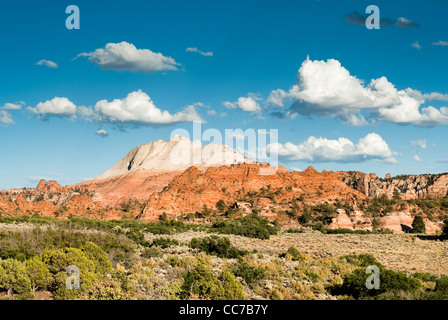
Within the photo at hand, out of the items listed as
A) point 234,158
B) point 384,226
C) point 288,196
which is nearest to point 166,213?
point 288,196

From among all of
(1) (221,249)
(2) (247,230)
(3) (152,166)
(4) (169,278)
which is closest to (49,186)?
(3) (152,166)

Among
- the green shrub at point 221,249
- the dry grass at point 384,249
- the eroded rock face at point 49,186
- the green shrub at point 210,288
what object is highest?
the eroded rock face at point 49,186

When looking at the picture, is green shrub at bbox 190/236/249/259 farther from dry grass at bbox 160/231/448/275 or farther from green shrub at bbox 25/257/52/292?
green shrub at bbox 25/257/52/292

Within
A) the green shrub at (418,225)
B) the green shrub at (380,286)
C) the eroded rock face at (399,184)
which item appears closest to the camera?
the green shrub at (380,286)

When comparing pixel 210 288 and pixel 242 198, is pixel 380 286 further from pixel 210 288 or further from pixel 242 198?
pixel 242 198

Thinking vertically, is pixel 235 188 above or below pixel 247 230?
above

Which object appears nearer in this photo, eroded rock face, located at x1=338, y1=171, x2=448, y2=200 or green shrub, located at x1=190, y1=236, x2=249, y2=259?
green shrub, located at x1=190, y1=236, x2=249, y2=259

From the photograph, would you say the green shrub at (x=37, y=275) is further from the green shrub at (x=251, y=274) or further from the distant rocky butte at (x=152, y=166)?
the distant rocky butte at (x=152, y=166)

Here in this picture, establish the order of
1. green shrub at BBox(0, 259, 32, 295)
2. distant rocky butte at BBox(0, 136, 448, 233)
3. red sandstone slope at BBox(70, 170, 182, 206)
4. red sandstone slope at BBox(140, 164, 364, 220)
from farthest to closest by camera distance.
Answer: red sandstone slope at BBox(70, 170, 182, 206) → red sandstone slope at BBox(140, 164, 364, 220) → distant rocky butte at BBox(0, 136, 448, 233) → green shrub at BBox(0, 259, 32, 295)

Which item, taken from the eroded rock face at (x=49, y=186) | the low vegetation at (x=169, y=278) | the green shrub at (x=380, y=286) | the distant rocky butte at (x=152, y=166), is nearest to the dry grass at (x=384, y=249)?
the low vegetation at (x=169, y=278)

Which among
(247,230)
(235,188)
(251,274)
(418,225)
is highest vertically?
(235,188)

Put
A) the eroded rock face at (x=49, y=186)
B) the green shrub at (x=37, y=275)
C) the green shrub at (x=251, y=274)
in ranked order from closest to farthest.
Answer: the green shrub at (x=37, y=275), the green shrub at (x=251, y=274), the eroded rock face at (x=49, y=186)

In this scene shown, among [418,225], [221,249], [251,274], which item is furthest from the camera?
[418,225]

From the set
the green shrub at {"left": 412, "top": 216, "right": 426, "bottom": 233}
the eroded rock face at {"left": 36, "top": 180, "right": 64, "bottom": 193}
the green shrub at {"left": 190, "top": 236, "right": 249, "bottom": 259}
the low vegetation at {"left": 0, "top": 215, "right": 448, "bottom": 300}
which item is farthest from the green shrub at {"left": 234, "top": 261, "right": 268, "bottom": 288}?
the eroded rock face at {"left": 36, "top": 180, "right": 64, "bottom": 193}
